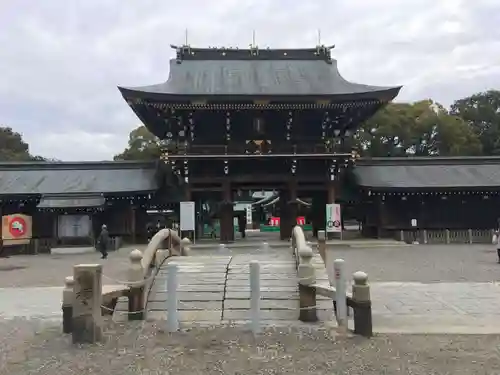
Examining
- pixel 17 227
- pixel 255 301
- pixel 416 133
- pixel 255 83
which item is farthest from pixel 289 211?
pixel 416 133

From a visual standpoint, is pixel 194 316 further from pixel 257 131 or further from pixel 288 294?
pixel 257 131

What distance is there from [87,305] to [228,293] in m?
3.12

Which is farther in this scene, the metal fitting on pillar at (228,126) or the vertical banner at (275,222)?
the vertical banner at (275,222)

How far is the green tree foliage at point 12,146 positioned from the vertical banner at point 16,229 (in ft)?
143

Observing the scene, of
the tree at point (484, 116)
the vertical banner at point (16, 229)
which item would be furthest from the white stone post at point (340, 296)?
the tree at point (484, 116)

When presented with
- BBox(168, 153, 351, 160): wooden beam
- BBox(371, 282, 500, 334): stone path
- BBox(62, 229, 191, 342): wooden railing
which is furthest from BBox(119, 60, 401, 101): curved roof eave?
BBox(62, 229, 191, 342): wooden railing

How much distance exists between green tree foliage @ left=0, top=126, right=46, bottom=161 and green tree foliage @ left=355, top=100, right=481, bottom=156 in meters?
43.4

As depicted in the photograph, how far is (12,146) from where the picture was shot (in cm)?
6912

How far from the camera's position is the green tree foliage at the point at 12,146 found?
6512 centimetres

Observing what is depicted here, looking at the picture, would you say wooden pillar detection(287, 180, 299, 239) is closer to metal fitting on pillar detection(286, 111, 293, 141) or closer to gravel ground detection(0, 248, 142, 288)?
metal fitting on pillar detection(286, 111, 293, 141)

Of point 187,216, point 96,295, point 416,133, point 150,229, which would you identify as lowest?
point 96,295

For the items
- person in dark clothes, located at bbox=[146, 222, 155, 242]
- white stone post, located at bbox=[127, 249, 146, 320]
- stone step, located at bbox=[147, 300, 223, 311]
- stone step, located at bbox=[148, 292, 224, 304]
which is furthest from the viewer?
person in dark clothes, located at bbox=[146, 222, 155, 242]

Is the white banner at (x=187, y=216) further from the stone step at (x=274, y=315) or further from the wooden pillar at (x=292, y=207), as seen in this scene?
the stone step at (x=274, y=315)

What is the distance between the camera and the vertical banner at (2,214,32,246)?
24547 millimetres
